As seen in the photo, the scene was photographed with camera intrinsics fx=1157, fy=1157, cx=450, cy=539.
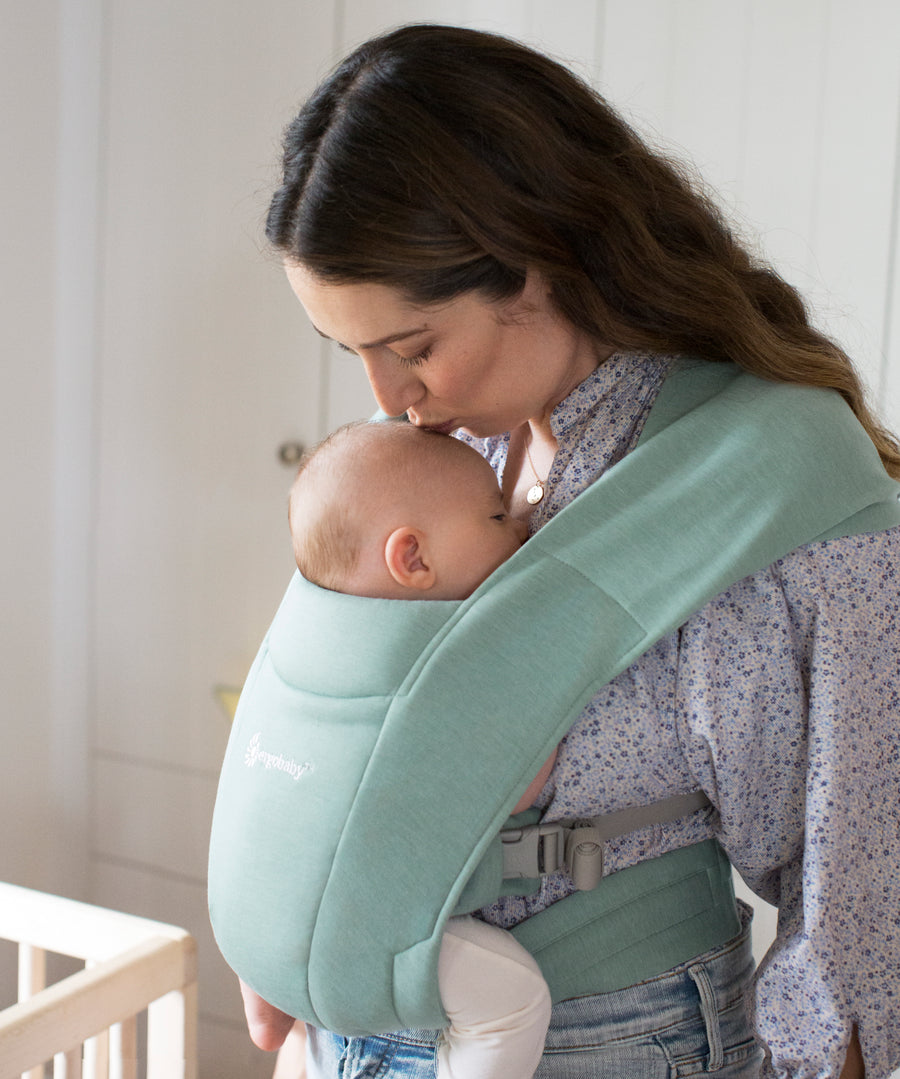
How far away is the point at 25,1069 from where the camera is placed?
1.07m

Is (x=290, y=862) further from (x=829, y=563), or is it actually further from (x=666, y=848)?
(x=829, y=563)

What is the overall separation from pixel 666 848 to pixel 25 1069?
2.05ft

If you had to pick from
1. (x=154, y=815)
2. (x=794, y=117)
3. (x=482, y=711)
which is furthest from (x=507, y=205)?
(x=154, y=815)

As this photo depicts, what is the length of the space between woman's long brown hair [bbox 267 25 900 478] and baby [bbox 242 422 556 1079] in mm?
160

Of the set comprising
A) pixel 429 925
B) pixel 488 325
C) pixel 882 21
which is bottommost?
pixel 429 925

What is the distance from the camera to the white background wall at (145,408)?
2273 millimetres

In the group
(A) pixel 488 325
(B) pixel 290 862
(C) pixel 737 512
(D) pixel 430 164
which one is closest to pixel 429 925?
(B) pixel 290 862

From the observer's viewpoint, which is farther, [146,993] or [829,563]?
[146,993]

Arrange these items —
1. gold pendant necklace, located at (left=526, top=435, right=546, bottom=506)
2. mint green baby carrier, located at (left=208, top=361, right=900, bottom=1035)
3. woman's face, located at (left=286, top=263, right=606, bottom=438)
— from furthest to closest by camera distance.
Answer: gold pendant necklace, located at (left=526, top=435, right=546, bottom=506)
woman's face, located at (left=286, top=263, right=606, bottom=438)
mint green baby carrier, located at (left=208, top=361, right=900, bottom=1035)

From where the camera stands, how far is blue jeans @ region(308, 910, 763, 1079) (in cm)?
100

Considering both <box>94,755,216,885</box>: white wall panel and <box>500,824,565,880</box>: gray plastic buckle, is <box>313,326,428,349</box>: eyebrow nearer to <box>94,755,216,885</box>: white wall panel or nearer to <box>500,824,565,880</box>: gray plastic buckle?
<box>500,824,565,880</box>: gray plastic buckle

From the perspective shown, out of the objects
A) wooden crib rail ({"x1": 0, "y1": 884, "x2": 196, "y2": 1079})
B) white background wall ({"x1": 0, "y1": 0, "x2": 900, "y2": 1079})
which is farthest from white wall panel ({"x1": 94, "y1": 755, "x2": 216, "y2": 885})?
wooden crib rail ({"x1": 0, "y1": 884, "x2": 196, "y2": 1079})

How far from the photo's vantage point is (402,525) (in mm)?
1042

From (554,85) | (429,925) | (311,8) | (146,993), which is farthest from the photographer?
(311,8)
